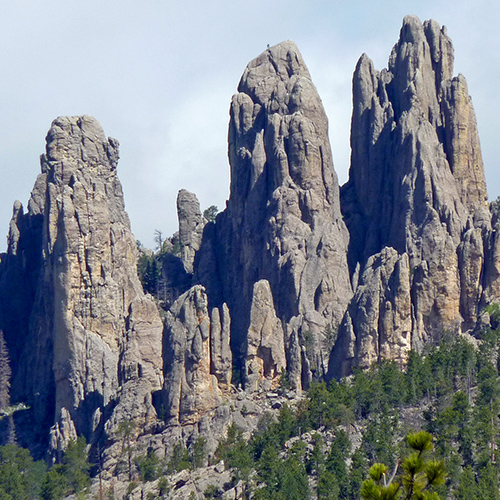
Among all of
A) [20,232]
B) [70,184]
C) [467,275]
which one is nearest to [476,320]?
[467,275]

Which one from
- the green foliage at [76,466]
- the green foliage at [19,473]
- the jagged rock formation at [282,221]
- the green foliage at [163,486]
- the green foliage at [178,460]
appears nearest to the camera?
the green foliage at [163,486]

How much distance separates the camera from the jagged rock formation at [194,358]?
99.1 m

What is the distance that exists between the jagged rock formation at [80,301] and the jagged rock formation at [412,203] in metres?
18.8

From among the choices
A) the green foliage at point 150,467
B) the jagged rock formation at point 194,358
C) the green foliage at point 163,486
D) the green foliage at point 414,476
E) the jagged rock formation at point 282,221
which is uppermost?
the jagged rock formation at point 282,221

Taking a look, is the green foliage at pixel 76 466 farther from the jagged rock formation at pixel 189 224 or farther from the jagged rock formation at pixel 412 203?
the jagged rock formation at pixel 189 224

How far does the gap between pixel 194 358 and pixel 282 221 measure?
64.1ft

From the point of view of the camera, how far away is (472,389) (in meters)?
94.0

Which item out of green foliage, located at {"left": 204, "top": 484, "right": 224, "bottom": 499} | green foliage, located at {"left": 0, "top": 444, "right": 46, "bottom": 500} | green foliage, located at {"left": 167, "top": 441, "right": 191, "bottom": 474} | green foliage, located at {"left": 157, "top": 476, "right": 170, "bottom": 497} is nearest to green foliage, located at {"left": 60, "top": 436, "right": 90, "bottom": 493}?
green foliage, located at {"left": 0, "top": 444, "right": 46, "bottom": 500}

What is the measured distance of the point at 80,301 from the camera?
11250cm

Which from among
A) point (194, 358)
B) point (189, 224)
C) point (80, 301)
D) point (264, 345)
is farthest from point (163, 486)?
point (189, 224)

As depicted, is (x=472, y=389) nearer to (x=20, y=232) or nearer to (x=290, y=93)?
(x=290, y=93)

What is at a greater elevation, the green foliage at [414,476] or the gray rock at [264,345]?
the gray rock at [264,345]

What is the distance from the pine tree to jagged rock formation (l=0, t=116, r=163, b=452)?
2.67ft

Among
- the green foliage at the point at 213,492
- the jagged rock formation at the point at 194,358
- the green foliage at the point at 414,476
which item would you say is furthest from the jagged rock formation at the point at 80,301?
the green foliage at the point at 414,476
